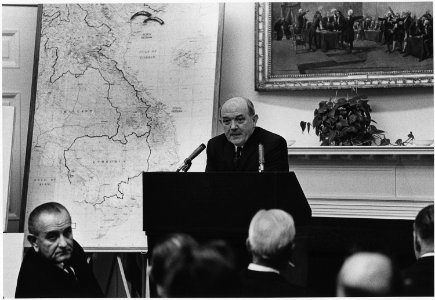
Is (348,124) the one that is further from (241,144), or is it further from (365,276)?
(365,276)

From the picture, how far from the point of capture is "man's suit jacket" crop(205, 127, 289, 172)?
3.77m

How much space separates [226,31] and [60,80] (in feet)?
4.53

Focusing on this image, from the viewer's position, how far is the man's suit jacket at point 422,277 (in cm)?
222

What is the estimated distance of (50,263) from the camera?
288 centimetres

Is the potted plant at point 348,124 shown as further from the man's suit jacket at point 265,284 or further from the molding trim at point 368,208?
the man's suit jacket at point 265,284

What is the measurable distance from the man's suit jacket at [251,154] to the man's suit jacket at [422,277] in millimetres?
1500

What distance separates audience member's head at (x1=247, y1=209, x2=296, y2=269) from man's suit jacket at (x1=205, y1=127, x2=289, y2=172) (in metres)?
1.49

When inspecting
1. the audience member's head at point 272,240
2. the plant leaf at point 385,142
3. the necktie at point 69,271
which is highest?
the plant leaf at point 385,142

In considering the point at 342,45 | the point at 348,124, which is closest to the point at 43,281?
the point at 348,124

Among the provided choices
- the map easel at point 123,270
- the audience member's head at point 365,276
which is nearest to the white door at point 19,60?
the map easel at point 123,270

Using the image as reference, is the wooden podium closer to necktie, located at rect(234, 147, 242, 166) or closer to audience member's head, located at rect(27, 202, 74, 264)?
audience member's head, located at rect(27, 202, 74, 264)

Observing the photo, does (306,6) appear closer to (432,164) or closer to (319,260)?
(432,164)

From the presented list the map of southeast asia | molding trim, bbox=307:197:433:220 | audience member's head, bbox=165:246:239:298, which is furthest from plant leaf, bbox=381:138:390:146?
Result: audience member's head, bbox=165:246:239:298

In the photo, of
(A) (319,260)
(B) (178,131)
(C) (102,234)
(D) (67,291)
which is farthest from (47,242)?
(A) (319,260)
